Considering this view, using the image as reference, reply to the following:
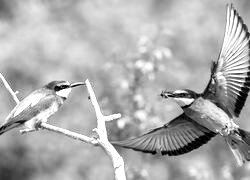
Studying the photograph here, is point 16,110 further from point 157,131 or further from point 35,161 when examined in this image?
point 35,161

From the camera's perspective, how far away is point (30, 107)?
13.8 ft

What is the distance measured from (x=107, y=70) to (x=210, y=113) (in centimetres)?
195

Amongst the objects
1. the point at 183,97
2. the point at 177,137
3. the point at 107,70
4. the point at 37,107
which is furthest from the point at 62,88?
the point at 107,70

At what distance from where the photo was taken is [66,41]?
24.3 feet

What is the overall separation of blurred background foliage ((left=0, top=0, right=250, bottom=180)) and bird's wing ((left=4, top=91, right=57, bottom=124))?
2.92 feet

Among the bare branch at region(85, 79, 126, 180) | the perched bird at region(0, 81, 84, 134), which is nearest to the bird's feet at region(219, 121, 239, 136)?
the perched bird at region(0, 81, 84, 134)

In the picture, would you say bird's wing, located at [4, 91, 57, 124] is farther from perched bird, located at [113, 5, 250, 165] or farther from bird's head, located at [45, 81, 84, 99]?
perched bird, located at [113, 5, 250, 165]

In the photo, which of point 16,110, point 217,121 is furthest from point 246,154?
point 16,110

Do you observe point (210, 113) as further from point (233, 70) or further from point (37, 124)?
point (37, 124)

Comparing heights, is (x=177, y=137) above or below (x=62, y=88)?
below

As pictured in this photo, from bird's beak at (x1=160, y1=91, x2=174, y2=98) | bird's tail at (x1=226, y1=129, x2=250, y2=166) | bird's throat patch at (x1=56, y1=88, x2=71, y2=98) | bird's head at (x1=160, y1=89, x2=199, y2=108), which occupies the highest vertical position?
bird's throat patch at (x1=56, y1=88, x2=71, y2=98)

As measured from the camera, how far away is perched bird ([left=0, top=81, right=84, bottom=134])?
Answer: 4.07 m

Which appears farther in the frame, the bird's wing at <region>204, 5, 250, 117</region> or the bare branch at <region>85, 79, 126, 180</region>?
the bird's wing at <region>204, 5, 250, 117</region>

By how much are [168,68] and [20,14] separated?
1.42 metres
